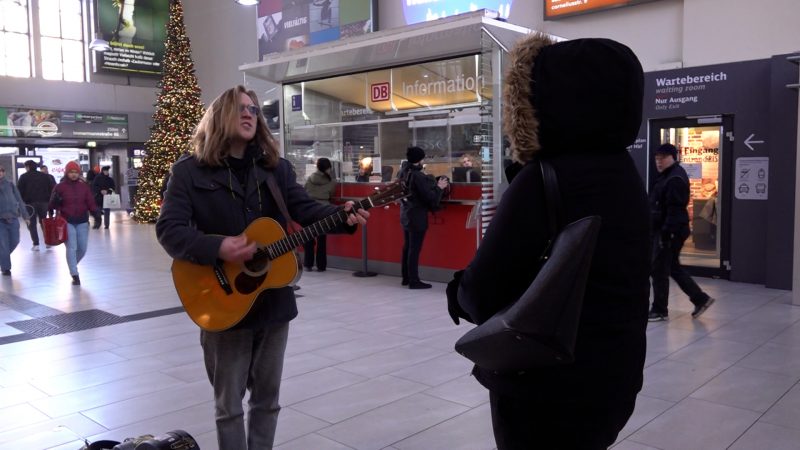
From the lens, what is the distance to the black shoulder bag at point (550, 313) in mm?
1376

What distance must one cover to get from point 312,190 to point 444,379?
203 inches

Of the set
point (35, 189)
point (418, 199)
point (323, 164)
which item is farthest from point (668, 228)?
point (35, 189)

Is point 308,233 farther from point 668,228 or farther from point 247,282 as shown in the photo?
point 668,228

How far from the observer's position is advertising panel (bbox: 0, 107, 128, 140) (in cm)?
1948

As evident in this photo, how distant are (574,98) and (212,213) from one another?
148 cm

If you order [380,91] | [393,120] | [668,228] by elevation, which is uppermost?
[380,91]

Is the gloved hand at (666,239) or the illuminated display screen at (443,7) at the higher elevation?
the illuminated display screen at (443,7)

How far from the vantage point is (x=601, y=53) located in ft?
5.00

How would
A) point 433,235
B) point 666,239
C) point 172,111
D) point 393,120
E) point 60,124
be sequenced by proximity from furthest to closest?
1. point 60,124
2. point 172,111
3. point 393,120
4. point 433,235
5. point 666,239

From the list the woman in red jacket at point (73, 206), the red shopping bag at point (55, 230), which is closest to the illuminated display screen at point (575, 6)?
the woman in red jacket at point (73, 206)

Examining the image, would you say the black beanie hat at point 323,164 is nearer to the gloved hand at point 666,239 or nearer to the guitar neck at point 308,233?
the gloved hand at point 666,239

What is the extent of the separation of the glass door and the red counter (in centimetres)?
276

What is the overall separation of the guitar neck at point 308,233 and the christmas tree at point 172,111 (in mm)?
16040

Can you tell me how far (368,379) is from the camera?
4348 millimetres
